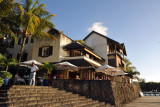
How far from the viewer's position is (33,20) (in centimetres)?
1577

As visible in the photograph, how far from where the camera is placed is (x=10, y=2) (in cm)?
1108

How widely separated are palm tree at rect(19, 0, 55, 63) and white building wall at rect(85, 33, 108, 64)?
1040cm


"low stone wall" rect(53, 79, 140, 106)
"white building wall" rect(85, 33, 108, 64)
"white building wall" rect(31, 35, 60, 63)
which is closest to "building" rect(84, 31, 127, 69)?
"white building wall" rect(85, 33, 108, 64)

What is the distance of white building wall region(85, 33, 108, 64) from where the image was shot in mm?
25016

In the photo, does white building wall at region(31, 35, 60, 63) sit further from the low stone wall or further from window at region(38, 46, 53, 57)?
the low stone wall

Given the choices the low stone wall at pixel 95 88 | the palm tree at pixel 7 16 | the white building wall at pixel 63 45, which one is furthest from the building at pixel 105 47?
the palm tree at pixel 7 16

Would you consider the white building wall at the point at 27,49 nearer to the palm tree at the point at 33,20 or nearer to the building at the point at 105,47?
the palm tree at the point at 33,20

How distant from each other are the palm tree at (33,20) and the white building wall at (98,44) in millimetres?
10402

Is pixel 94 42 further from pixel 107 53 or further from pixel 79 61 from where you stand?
pixel 79 61

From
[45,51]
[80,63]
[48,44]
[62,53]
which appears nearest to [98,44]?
[62,53]

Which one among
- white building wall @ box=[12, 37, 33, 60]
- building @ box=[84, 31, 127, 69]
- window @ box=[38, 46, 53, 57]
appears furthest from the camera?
building @ box=[84, 31, 127, 69]

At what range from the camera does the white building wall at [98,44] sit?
25.0m

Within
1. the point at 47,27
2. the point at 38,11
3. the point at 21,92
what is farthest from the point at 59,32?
the point at 21,92

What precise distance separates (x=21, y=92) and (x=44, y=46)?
1346 centimetres
